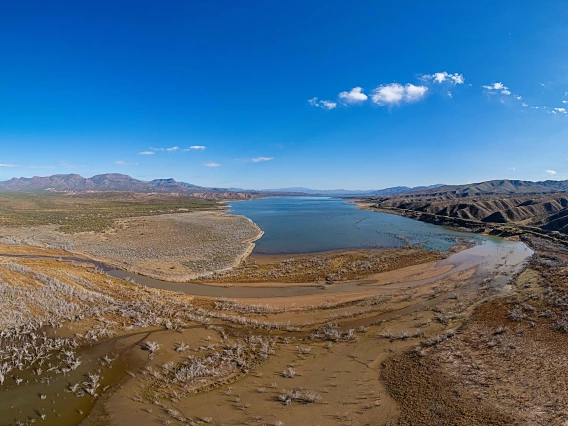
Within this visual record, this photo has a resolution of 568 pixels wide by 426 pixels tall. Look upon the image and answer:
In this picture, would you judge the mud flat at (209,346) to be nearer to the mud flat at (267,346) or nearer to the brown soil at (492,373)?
the mud flat at (267,346)

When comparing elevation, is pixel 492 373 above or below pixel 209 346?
above

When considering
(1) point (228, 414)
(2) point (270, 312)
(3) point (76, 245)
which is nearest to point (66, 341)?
(1) point (228, 414)

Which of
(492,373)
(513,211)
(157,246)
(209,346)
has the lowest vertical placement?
(209,346)

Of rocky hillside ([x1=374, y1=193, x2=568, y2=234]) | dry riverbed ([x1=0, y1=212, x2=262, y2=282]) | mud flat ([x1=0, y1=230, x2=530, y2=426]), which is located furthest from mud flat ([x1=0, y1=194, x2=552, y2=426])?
rocky hillside ([x1=374, y1=193, x2=568, y2=234])

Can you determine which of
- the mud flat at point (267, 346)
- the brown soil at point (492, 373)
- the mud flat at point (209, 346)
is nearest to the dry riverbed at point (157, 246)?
the mud flat at point (267, 346)

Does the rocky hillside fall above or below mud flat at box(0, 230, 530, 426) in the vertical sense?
above

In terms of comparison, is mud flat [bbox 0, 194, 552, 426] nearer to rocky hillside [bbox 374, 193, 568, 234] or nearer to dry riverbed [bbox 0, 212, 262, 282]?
dry riverbed [bbox 0, 212, 262, 282]

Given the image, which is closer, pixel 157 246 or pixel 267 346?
pixel 267 346

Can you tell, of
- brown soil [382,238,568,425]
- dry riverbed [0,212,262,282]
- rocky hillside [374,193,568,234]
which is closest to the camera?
brown soil [382,238,568,425]

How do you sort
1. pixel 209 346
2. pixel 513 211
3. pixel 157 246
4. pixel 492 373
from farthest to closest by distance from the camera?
pixel 513 211 < pixel 157 246 < pixel 209 346 < pixel 492 373

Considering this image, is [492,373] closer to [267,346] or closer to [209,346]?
[267,346]

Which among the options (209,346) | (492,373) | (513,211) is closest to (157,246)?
(209,346)
